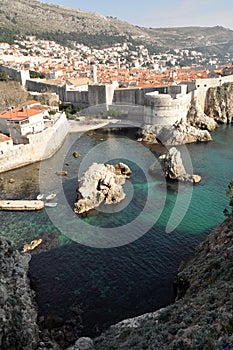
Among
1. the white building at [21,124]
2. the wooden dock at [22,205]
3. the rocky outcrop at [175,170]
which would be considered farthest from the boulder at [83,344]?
the white building at [21,124]

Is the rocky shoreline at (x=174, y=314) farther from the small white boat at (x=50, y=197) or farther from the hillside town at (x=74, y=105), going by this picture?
the hillside town at (x=74, y=105)

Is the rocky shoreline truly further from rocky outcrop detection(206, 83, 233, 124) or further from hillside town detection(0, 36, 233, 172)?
rocky outcrop detection(206, 83, 233, 124)

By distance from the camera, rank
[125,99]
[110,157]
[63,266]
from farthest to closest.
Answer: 1. [125,99]
2. [110,157]
3. [63,266]

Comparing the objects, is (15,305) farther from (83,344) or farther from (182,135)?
(182,135)

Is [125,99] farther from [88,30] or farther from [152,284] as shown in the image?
[88,30]

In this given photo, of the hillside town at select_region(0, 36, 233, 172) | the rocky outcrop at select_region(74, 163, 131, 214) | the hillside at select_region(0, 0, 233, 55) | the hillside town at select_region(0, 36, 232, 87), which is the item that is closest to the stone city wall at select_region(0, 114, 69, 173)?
the hillside town at select_region(0, 36, 233, 172)

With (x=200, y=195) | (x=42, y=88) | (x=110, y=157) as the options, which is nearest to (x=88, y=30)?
(x=42, y=88)
